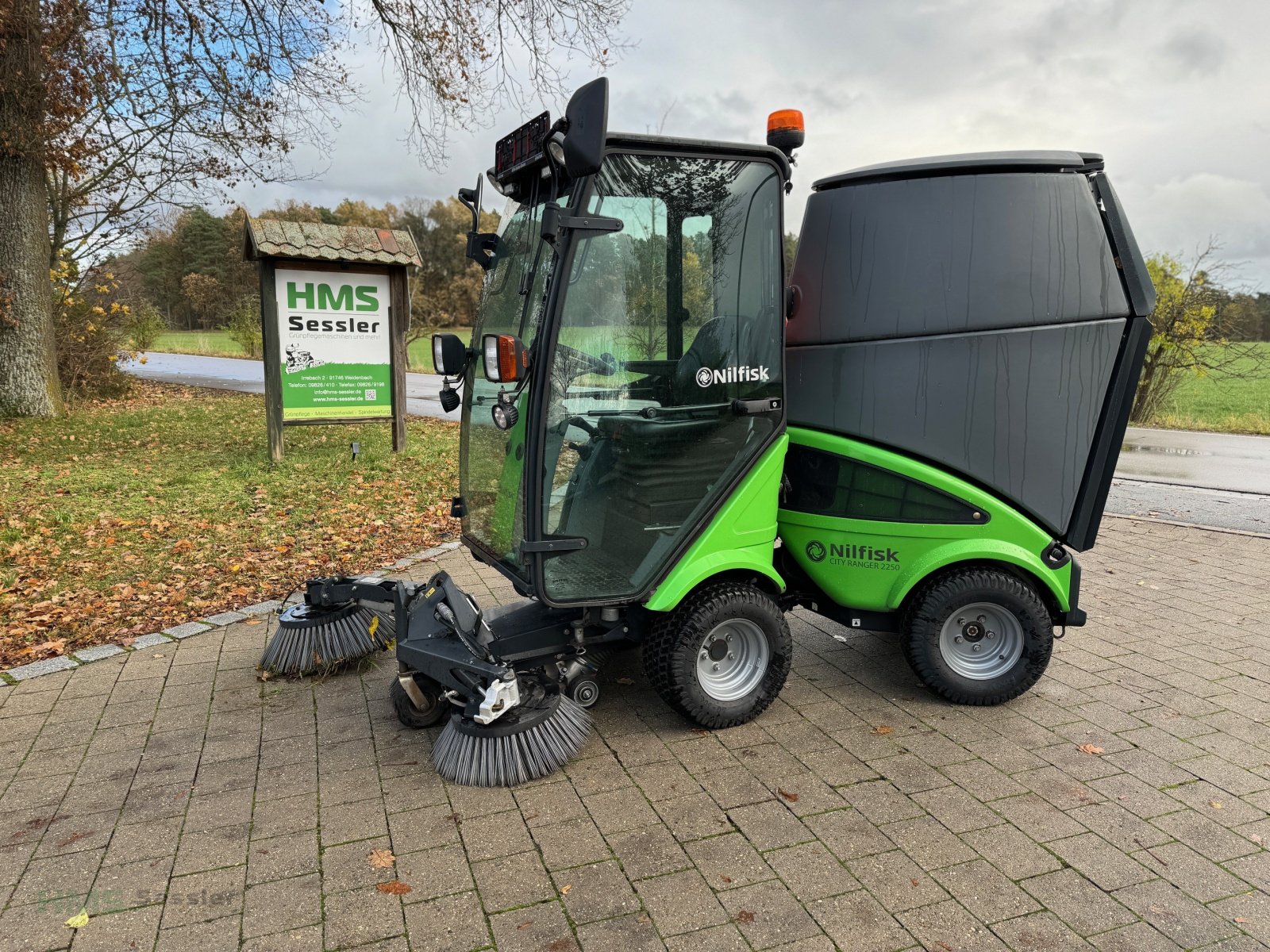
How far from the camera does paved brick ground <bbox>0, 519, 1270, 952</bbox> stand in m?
2.38

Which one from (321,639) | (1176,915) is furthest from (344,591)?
(1176,915)

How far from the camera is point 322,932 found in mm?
2334

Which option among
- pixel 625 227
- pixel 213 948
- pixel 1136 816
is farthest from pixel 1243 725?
pixel 213 948

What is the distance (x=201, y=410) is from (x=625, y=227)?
1350 cm

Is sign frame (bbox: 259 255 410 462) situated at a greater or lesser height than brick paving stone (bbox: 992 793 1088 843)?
greater

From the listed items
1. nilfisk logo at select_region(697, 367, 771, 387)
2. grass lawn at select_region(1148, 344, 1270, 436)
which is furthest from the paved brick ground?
grass lawn at select_region(1148, 344, 1270, 436)

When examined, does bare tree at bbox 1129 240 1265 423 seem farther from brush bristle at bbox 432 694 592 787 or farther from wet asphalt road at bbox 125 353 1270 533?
brush bristle at bbox 432 694 592 787

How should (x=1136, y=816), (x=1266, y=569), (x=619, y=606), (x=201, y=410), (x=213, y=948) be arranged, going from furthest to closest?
(x=201, y=410)
(x=1266, y=569)
(x=619, y=606)
(x=1136, y=816)
(x=213, y=948)

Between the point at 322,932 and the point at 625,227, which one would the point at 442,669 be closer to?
the point at 322,932

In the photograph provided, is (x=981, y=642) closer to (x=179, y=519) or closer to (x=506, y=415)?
(x=506, y=415)

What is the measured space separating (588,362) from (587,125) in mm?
809

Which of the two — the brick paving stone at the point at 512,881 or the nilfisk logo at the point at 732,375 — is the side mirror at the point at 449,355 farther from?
the brick paving stone at the point at 512,881

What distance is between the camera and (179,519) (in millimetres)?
6855

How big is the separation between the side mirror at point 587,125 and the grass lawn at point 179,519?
12.0 ft
